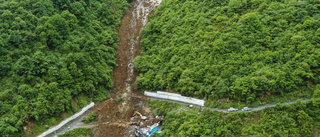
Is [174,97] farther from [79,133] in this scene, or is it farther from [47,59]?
[47,59]

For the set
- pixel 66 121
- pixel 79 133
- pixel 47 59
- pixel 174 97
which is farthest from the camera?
pixel 174 97

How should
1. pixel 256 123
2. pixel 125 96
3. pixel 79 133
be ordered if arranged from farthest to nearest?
pixel 125 96
pixel 79 133
pixel 256 123

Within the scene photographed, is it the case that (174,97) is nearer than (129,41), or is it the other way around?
(174,97)

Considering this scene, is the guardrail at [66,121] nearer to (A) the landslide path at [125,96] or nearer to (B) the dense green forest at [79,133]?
(A) the landslide path at [125,96]

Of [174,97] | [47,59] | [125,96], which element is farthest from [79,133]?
[174,97]

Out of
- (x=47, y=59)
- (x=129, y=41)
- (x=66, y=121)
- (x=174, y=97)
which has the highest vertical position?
(x=129, y=41)

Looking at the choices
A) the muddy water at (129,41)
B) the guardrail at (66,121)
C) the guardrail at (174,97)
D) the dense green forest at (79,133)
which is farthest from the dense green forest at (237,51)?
the dense green forest at (79,133)
